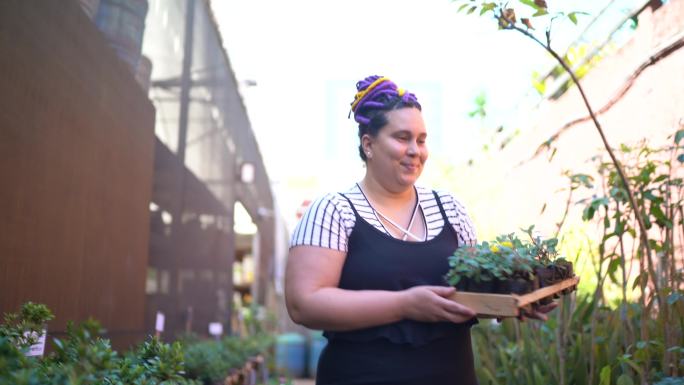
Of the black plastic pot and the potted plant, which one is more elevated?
the potted plant

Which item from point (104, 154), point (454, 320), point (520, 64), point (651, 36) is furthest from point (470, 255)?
point (520, 64)

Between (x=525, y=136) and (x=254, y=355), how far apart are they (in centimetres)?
396

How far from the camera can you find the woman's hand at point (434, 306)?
1.79 metres

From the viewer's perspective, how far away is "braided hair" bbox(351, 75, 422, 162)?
2086 mm

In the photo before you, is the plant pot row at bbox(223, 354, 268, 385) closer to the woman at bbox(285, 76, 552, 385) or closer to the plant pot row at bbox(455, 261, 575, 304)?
the woman at bbox(285, 76, 552, 385)

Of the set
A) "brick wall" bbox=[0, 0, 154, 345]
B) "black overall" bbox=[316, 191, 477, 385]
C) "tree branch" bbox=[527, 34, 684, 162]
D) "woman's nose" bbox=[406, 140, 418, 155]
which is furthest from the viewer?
"tree branch" bbox=[527, 34, 684, 162]

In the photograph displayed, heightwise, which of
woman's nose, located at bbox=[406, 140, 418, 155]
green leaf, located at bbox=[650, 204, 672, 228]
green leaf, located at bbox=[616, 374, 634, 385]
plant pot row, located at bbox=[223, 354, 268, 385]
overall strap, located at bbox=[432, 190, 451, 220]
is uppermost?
green leaf, located at bbox=[650, 204, 672, 228]

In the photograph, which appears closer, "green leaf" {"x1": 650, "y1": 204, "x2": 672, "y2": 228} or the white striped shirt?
the white striped shirt

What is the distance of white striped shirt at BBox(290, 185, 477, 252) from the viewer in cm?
197

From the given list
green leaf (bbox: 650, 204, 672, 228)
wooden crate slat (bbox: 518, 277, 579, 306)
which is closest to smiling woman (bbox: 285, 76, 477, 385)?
wooden crate slat (bbox: 518, 277, 579, 306)

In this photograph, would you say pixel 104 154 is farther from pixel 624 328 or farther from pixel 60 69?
pixel 624 328

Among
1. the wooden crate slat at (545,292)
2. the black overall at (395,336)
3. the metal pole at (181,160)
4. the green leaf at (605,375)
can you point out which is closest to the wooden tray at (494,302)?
the wooden crate slat at (545,292)

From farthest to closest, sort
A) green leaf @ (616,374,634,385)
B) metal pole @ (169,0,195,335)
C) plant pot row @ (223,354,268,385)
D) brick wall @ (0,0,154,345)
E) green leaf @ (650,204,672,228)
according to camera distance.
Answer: plant pot row @ (223,354,268,385), metal pole @ (169,0,195,335), green leaf @ (650,204,672,228), green leaf @ (616,374,634,385), brick wall @ (0,0,154,345)

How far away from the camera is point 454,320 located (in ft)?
5.93
